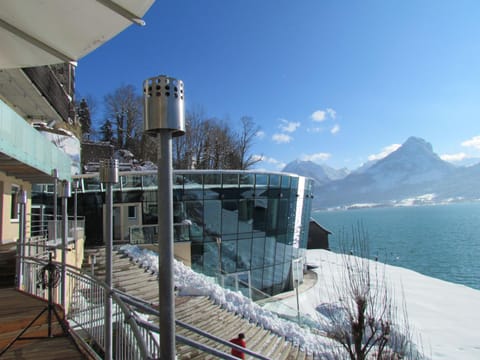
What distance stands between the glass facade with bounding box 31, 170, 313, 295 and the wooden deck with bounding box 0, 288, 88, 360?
542 inches

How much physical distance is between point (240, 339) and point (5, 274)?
718 centimetres

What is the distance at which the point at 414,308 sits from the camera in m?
24.9

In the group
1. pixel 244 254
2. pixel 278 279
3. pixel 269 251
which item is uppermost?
pixel 244 254

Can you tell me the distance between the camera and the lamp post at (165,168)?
2.01 meters

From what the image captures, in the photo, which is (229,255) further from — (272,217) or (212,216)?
(272,217)

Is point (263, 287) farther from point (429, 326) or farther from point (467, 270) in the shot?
point (467, 270)

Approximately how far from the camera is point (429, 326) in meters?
21.1

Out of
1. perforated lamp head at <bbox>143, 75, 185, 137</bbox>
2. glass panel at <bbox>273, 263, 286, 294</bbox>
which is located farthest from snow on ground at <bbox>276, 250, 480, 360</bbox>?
perforated lamp head at <bbox>143, 75, 185, 137</bbox>

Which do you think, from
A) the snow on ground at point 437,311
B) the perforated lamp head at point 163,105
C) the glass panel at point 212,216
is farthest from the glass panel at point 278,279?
the perforated lamp head at point 163,105

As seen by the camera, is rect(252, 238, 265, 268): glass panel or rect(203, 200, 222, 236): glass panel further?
rect(252, 238, 265, 268): glass panel

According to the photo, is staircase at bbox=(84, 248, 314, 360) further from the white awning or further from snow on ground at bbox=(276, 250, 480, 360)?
the white awning

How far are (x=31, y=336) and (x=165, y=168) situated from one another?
18.5ft

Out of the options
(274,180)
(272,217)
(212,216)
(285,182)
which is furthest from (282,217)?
(212,216)

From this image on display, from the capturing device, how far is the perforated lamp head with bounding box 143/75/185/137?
208 centimetres
